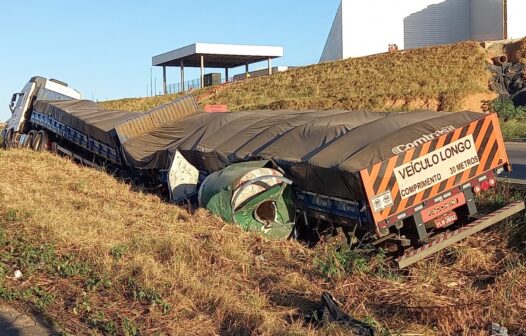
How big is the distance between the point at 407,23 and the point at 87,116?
47.0 m

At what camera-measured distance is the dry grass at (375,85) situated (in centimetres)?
2956

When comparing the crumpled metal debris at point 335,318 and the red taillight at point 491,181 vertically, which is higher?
the red taillight at point 491,181

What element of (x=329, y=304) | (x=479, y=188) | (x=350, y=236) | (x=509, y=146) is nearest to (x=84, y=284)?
(x=329, y=304)

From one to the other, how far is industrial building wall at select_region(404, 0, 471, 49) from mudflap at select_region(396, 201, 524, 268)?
51853mm

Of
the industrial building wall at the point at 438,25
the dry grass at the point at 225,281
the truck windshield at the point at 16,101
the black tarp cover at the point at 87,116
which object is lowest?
the dry grass at the point at 225,281

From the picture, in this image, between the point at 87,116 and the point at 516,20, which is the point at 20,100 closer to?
the point at 87,116

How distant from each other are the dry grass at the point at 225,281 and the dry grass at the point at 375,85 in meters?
21.9

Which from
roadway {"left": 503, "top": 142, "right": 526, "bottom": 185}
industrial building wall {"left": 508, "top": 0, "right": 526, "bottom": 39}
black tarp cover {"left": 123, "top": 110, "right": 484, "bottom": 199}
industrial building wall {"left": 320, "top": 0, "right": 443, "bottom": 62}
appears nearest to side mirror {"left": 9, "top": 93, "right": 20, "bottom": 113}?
black tarp cover {"left": 123, "top": 110, "right": 484, "bottom": 199}

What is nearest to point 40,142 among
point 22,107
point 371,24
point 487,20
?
point 22,107

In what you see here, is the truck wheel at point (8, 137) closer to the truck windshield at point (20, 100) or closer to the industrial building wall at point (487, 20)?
the truck windshield at point (20, 100)

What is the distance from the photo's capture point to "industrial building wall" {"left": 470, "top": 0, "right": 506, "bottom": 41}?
163 feet

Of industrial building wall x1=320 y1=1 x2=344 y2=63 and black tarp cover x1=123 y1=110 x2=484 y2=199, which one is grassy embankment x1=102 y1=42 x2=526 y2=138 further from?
industrial building wall x1=320 y1=1 x2=344 y2=63

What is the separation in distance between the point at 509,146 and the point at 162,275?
16033mm

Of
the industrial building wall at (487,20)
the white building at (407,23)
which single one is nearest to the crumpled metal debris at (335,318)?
the industrial building wall at (487,20)
